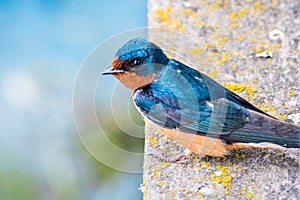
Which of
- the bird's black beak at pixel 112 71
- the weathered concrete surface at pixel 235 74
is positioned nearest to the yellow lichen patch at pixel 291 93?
the weathered concrete surface at pixel 235 74

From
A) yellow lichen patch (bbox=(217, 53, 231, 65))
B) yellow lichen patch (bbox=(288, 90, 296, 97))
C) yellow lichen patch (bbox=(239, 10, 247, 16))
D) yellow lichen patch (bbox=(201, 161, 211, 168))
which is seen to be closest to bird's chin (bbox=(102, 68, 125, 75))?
yellow lichen patch (bbox=(201, 161, 211, 168))

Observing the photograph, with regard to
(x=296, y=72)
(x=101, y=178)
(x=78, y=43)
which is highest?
(x=296, y=72)

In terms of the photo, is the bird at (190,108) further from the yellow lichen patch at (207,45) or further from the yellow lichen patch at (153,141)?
the yellow lichen patch at (207,45)

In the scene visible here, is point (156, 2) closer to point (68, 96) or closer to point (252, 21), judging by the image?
point (252, 21)

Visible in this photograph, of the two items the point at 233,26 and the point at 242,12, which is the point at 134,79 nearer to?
the point at 233,26

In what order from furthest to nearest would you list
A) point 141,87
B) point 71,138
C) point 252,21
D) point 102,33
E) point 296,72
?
point 102,33
point 71,138
point 252,21
point 296,72
point 141,87

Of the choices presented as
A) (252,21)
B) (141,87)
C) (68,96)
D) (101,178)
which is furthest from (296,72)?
(68,96)

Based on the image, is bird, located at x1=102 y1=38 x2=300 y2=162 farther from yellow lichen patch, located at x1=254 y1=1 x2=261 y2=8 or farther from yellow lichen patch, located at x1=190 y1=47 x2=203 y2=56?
yellow lichen patch, located at x1=254 y1=1 x2=261 y2=8
